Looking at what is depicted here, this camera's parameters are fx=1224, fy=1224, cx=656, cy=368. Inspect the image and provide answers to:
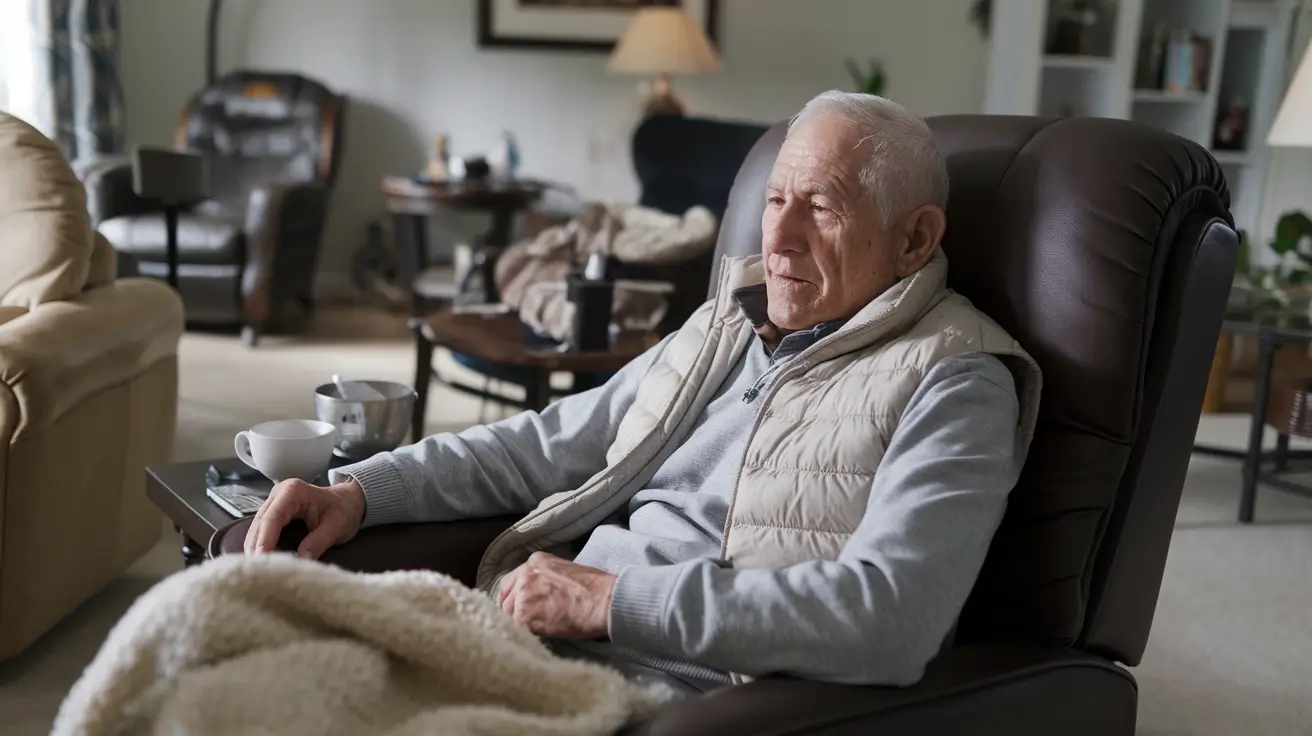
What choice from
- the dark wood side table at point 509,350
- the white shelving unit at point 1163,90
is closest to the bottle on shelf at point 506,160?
the white shelving unit at point 1163,90

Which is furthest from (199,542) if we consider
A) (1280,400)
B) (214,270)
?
(214,270)

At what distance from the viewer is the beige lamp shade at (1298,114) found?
2900mm

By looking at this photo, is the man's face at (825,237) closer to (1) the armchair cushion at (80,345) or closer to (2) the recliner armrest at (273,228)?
(1) the armchair cushion at (80,345)

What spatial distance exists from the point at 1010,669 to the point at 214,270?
3.88 meters

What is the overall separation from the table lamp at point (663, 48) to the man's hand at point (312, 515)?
3.57m

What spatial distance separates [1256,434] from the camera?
9.71 ft

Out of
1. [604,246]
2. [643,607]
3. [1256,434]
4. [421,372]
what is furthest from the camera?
[604,246]

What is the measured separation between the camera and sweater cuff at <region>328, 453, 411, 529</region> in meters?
1.40

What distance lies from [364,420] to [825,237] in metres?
0.70

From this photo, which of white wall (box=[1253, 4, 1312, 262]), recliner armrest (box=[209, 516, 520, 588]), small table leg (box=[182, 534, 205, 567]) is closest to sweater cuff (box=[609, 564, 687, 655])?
recliner armrest (box=[209, 516, 520, 588])

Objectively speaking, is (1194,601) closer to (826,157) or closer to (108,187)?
(826,157)

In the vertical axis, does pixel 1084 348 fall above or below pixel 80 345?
above

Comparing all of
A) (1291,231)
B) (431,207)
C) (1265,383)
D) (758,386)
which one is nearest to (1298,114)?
(1291,231)

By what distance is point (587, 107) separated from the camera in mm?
5430
